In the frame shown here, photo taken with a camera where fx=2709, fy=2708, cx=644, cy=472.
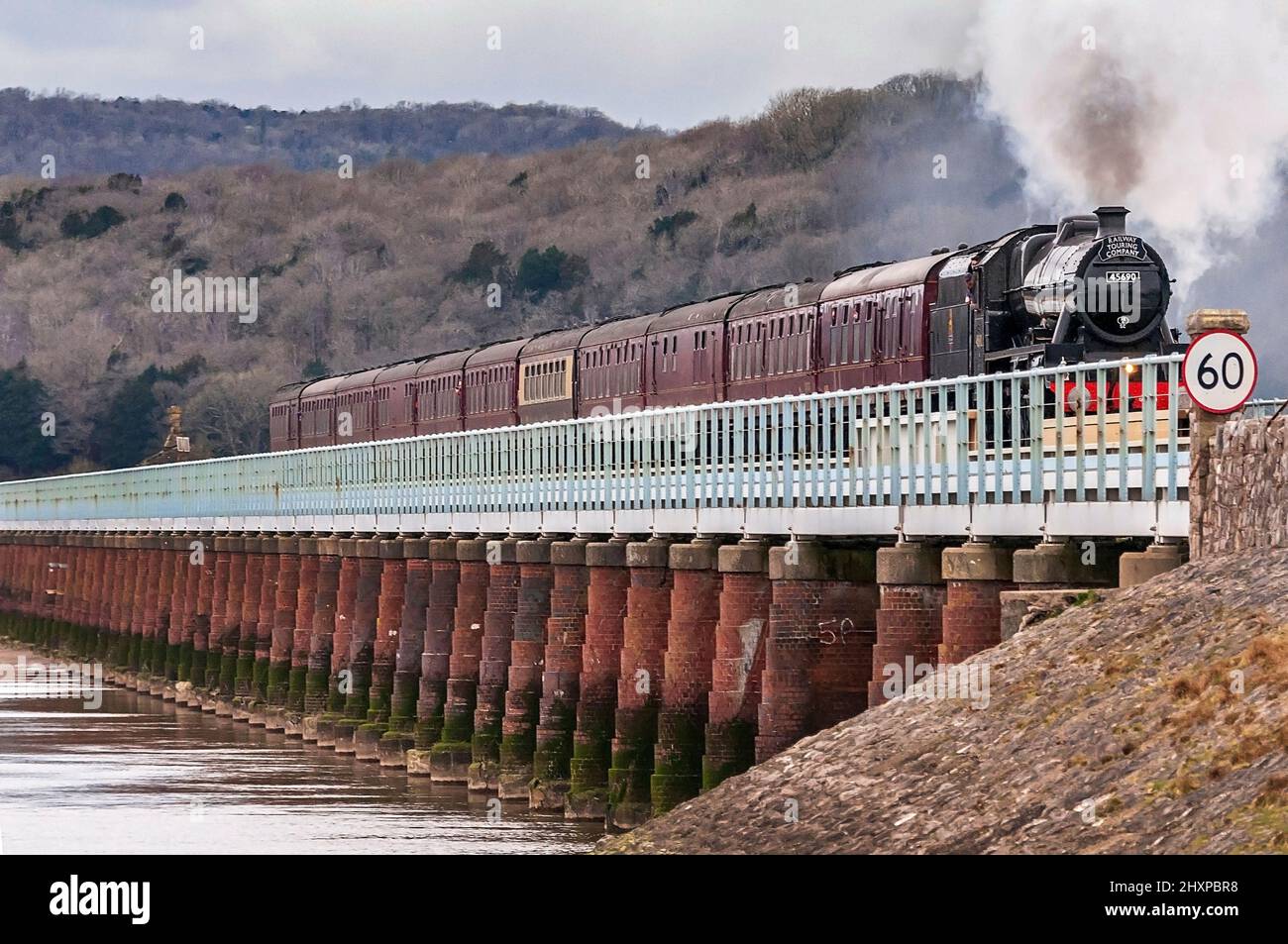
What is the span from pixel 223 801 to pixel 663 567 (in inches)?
371

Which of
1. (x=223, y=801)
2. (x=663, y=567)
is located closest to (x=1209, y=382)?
(x=663, y=567)

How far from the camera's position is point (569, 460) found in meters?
35.2

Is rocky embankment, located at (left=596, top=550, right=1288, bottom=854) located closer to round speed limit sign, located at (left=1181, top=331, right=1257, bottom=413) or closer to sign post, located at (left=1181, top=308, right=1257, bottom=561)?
sign post, located at (left=1181, top=308, right=1257, bottom=561)

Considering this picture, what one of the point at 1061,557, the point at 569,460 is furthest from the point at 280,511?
the point at 1061,557

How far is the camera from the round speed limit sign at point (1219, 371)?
64.6 ft

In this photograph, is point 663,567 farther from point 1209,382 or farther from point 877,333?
point 1209,382

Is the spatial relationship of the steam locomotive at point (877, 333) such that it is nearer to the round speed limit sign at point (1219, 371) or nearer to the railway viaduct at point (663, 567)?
the railway viaduct at point (663, 567)

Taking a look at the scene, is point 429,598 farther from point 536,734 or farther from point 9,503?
point 9,503

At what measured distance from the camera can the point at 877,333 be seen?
38.1 m

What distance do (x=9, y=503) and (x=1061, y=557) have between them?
254 feet

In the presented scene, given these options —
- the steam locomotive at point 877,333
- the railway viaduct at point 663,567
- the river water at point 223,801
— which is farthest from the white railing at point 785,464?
the river water at point 223,801

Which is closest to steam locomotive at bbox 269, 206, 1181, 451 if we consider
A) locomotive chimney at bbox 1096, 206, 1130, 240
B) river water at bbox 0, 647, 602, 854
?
locomotive chimney at bbox 1096, 206, 1130, 240

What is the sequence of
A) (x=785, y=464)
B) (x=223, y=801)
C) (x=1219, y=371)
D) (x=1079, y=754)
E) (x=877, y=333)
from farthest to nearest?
(x=877, y=333) < (x=223, y=801) < (x=785, y=464) < (x=1219, y=371) < (x=1079, y=754)

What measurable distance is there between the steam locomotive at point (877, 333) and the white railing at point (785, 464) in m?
0.65
